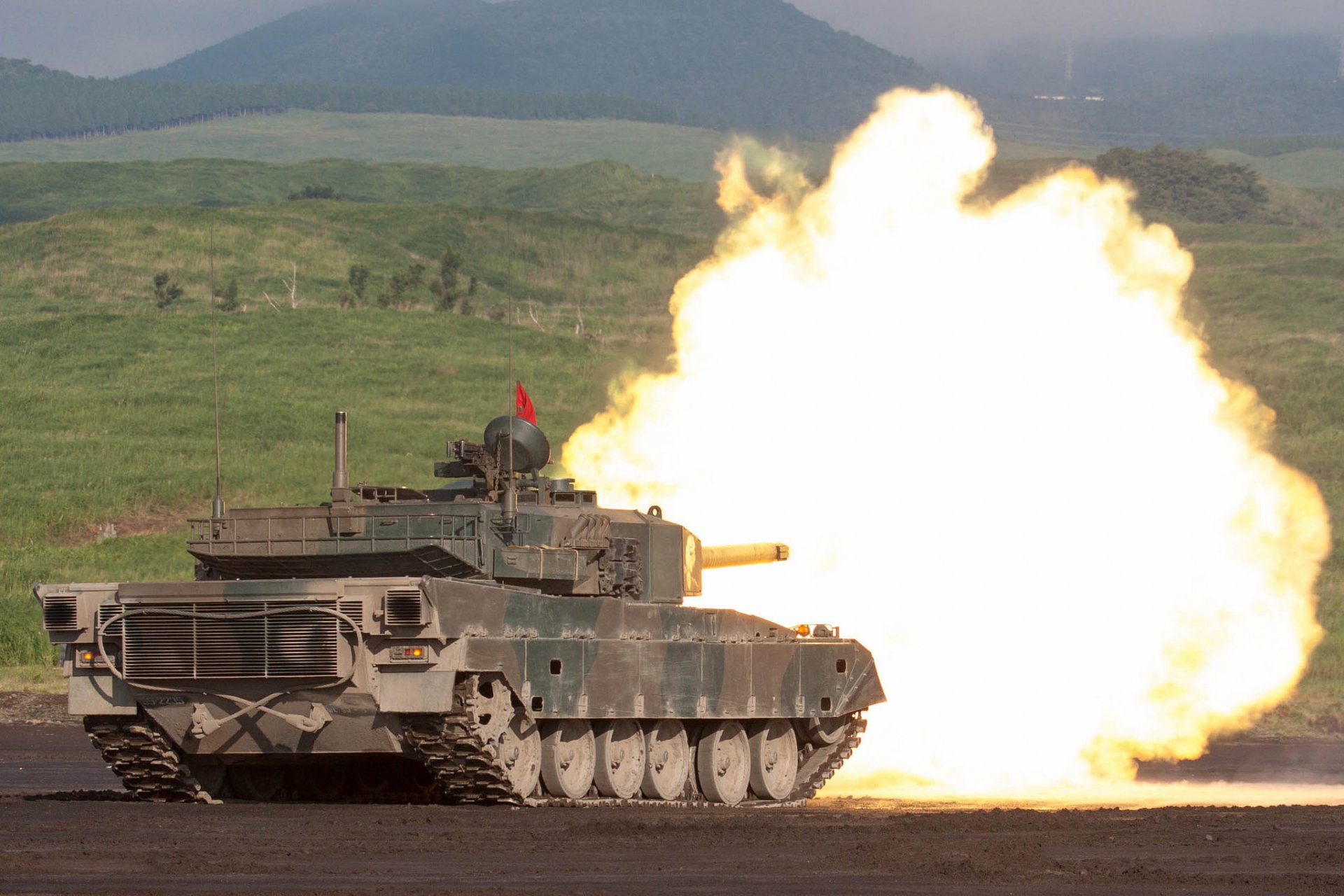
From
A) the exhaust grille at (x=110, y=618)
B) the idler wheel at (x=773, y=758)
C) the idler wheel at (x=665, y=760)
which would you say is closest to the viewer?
the exhaust grille at (x=110, y=618)

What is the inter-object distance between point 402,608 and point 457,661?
2.19 ft

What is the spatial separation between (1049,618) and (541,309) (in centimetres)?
6225

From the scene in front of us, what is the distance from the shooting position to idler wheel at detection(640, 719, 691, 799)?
21.8 metres

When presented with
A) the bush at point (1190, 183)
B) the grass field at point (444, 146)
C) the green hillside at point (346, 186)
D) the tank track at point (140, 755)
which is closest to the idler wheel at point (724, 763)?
the tank track at point (140, 755)

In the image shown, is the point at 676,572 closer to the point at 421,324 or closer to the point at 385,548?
the point at 385,548

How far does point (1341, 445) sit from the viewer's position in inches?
2489

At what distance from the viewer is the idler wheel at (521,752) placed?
19.1 m

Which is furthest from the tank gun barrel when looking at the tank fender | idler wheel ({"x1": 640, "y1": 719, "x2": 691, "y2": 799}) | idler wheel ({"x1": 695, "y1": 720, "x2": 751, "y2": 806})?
idler wheel ({"x1": 640, "y1": 719, "x2": 691, "y2": 799})

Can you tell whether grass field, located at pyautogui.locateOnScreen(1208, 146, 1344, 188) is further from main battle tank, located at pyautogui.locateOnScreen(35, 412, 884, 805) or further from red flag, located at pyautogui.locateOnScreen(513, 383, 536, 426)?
main battle tank, located at pyautogui.locateOnScreen(35, 412, 884, 805)

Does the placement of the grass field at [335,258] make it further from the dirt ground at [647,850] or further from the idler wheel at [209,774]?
the dirt ground at [647,850]

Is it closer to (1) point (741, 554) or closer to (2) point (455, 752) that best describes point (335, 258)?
(1) point (741, 554)

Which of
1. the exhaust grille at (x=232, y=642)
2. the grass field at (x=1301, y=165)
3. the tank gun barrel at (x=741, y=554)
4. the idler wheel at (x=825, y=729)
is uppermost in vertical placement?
the grass field at (x=1301, y=165)

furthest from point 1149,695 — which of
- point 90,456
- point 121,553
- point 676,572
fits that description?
point 90,456

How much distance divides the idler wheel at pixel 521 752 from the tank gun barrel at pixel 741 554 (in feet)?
17.8
